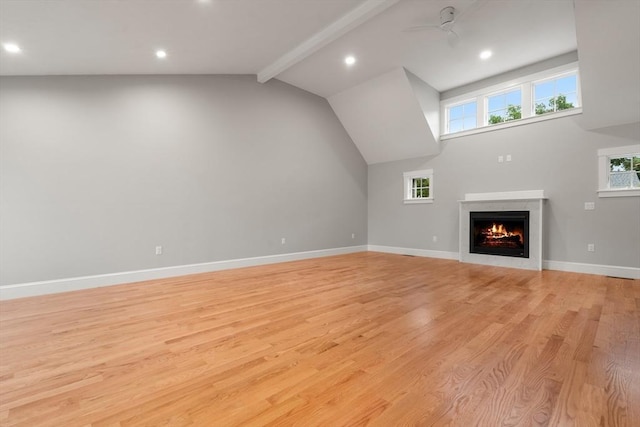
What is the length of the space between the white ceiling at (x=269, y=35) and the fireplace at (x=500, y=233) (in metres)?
2.77

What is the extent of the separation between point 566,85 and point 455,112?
6.15ft

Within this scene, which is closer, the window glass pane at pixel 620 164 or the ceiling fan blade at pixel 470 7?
the ceiling fan blade at pixel 470 7

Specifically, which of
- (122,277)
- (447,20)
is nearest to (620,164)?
(447,20)

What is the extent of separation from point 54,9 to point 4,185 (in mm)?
2275

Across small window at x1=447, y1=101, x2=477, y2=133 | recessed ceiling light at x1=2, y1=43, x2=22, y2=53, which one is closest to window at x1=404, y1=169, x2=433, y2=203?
small window at x1=447, y1=101, x2=477, y2=133

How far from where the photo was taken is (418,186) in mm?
6996

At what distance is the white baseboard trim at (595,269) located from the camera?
4.29m

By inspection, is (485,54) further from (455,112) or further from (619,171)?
(619,171)

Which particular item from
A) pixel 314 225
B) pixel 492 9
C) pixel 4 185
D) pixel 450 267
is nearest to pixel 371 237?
pixel 314 225

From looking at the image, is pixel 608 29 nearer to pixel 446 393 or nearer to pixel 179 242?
pixel 446 393

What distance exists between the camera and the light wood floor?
141cm

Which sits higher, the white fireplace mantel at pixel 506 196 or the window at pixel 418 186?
the window at pixel 418 186

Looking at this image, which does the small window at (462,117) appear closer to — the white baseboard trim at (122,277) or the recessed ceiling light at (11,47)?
the white baseboard trim at (122,277)

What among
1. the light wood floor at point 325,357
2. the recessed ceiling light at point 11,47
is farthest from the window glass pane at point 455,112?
the recessed ceiling light at point 11,47
